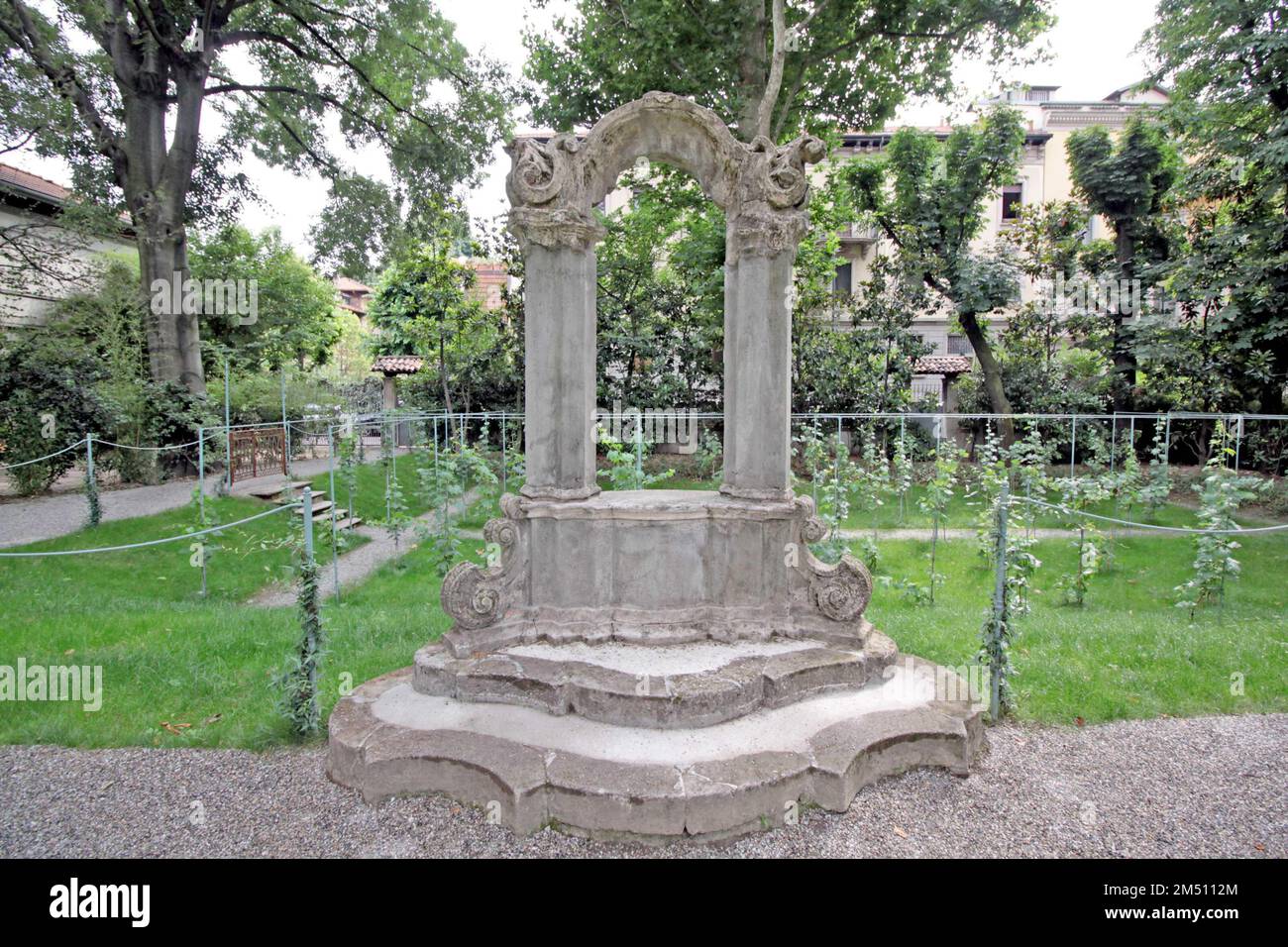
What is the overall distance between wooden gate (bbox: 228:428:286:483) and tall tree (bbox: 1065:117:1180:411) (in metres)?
18.7

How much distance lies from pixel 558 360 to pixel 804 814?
2910 mm

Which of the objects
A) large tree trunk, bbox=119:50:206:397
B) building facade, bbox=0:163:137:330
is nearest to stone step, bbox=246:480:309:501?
large tree trunk, bbox=119:50:206:397

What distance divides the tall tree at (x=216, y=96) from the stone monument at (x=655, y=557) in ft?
40.3

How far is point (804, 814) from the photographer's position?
3266mm

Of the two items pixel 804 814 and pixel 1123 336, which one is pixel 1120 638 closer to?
pixel 804 814

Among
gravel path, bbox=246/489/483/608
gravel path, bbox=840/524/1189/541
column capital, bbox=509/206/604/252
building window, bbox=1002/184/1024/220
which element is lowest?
gravel path, bbox=246/489/483/608

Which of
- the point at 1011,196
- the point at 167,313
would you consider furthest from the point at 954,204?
the point at 167,313

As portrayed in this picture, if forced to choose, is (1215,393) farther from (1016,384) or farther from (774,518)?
(774,518)

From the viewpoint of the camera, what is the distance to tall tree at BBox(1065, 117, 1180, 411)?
15.8 meters

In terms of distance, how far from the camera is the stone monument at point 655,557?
3.91 m

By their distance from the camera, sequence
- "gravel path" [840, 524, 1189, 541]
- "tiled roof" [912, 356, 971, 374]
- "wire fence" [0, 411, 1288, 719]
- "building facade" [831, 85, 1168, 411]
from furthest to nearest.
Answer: "building facade" [831, 85, 1168, 411] → "tiled roof" [912, 356, 971, 374] → "gravel path" [840, 524, 1189, 541] → "wire fence" [0, 411, 1288, 719]

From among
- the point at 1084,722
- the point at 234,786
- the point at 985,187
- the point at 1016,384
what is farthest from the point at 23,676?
the point at 1016,384

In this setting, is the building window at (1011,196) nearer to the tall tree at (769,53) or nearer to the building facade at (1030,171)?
the building facade at (1030,171)

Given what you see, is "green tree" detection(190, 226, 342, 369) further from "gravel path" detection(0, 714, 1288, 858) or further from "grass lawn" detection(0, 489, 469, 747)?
"gravel path" detection(0, 714, 1288, 858)
